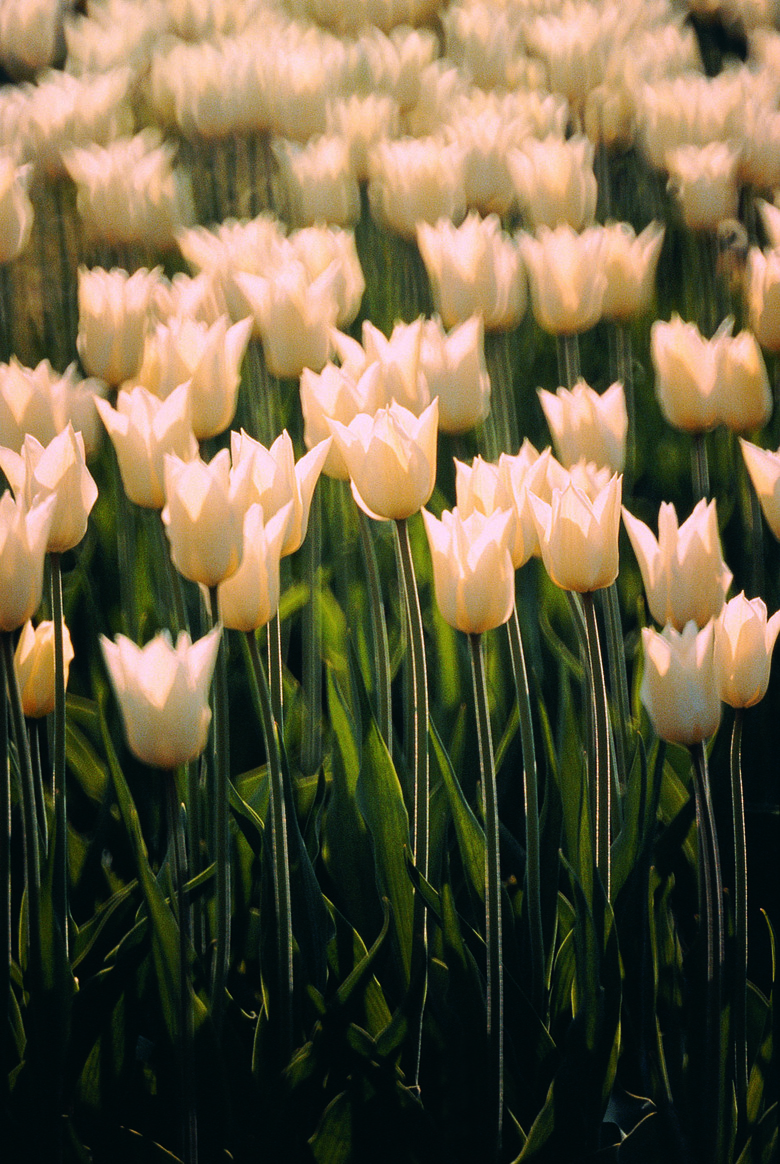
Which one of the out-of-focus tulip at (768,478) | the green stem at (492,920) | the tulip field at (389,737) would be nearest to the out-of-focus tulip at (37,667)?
the tulip field at (389,737)

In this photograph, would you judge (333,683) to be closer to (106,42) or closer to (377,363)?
(377,363)

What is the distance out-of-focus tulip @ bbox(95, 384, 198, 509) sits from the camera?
1.22 meters

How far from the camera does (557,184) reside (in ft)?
7.19

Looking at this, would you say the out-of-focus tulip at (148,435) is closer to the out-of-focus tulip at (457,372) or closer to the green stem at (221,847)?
the green stem at (221,847)

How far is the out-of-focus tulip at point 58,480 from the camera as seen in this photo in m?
1.08

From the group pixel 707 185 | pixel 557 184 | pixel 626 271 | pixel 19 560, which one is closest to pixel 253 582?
pixel 19 560

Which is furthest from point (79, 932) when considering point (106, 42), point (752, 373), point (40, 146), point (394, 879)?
point (106, 42)

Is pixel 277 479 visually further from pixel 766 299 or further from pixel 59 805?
pixel 766 299

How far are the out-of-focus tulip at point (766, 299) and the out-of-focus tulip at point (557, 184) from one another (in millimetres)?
612

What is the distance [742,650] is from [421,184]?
1580mm

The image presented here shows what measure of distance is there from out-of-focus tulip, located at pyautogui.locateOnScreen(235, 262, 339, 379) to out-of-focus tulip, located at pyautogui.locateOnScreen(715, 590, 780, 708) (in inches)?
32.6

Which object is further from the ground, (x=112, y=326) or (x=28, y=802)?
(x=112, y=326)

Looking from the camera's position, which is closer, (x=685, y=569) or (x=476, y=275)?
(x=685, y=569)

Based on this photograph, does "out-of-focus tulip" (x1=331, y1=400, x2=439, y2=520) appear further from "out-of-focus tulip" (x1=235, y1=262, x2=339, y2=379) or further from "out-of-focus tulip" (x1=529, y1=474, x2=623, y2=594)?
"out-of-focus tulip" (x1=235, y1=262, x2=339, y2=379)
